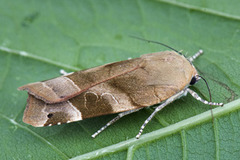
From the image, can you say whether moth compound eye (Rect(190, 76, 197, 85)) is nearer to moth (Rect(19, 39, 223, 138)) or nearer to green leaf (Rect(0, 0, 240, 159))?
moth (Rect(19, 39, 223, 138))

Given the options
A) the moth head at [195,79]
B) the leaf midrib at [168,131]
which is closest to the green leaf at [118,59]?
the leaf midrib at [168,131]

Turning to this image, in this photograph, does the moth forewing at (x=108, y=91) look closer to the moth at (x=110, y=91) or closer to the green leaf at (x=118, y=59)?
the moth at (x=110, y=91)

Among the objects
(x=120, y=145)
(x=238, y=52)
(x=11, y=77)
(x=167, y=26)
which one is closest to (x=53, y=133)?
(x=120, y=145)

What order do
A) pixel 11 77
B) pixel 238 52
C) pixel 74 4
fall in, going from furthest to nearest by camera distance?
pixel 74 4, pixel 11 77, pixel 238 52

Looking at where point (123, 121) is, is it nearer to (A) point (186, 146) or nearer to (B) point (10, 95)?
(A) point (186, 146)

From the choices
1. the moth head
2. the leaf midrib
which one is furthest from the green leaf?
the moth head

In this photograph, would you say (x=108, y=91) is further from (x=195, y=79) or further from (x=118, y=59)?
(x=195, y=79)

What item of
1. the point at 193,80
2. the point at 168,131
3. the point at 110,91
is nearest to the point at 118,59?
the point at 110,91
